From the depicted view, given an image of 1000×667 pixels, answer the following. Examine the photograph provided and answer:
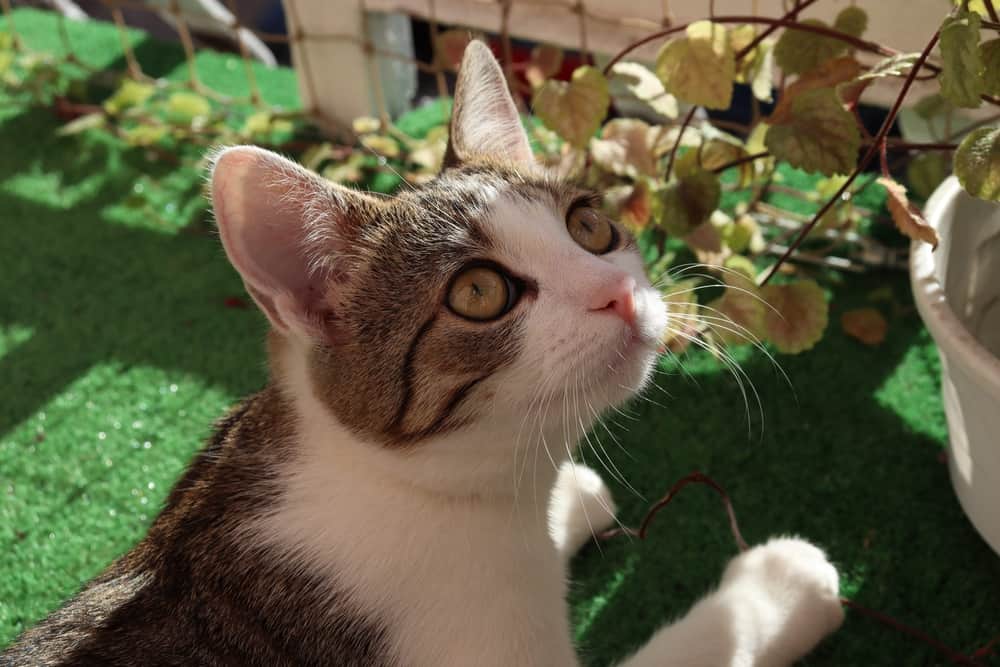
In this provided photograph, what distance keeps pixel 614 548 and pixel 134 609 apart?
76cm

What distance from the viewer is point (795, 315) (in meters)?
1.27

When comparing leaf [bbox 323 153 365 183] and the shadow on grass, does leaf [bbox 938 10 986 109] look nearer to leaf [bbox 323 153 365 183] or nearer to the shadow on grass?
the shadow on grass

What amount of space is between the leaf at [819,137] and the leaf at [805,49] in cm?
→ 19

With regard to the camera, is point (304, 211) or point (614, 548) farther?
point (614, 548)

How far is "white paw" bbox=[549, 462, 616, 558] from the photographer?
4.71 ft

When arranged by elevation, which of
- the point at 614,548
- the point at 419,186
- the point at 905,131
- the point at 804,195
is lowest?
the point at 614,548

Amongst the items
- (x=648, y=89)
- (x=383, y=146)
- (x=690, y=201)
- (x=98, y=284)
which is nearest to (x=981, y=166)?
(x=690, y=201)

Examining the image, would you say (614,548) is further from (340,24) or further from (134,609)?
(340,24)

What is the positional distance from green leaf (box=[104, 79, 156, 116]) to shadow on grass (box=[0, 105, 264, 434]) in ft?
0.41

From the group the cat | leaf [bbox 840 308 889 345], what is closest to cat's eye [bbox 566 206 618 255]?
the cat

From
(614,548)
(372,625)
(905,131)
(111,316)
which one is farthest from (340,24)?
(372,625)

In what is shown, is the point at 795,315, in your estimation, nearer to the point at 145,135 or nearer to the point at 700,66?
the point at 700,66

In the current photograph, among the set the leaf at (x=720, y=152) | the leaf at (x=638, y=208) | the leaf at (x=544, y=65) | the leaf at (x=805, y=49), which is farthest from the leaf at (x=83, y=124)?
the leaf at (x=805, y=49)

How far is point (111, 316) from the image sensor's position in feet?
6.39
